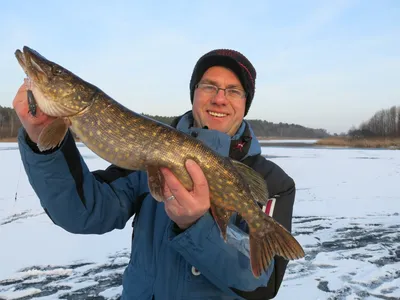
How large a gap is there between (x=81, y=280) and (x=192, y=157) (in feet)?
7.30

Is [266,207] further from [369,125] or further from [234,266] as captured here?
[369,125]

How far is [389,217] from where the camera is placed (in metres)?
5.90

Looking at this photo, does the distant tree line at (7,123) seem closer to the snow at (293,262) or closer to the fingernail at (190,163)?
the snow at (293,262)

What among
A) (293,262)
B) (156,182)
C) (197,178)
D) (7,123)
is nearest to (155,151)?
(156,182)

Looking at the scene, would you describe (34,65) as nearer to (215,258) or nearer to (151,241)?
(151,241)

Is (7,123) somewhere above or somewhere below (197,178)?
above

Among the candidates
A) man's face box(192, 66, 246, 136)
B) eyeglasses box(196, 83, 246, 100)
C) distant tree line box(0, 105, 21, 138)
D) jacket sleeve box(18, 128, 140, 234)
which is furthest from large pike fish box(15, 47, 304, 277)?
distant tree line box(0, 105, 21, 138)

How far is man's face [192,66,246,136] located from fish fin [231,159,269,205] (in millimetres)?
445

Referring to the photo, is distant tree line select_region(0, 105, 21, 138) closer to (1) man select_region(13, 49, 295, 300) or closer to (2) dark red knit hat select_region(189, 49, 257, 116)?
(2) dark red knit hat select_region(189, 49, 257, 116)

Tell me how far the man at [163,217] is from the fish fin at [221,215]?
60 mm

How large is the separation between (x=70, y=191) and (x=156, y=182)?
43 centimetres

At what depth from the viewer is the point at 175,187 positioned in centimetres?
172

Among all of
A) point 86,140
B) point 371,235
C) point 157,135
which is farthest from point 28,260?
point 371,235

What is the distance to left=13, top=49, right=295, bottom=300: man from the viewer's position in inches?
67.0
